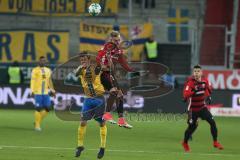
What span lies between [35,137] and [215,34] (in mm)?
15084

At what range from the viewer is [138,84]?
3147 centimetres

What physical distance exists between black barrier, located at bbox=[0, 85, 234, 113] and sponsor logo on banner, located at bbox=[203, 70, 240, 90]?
53.1 inches

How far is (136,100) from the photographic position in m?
31.5

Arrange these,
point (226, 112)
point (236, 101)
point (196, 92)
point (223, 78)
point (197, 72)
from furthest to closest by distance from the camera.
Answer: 1. point (223, 78)
2. point (226, 112)
3. point (236, 101)
4. point (196, 92)
5. point (197, 72)

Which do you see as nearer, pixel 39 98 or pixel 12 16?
pixel 39 98

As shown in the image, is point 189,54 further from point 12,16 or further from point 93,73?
point 93,73

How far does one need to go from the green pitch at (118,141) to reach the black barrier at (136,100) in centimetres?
220

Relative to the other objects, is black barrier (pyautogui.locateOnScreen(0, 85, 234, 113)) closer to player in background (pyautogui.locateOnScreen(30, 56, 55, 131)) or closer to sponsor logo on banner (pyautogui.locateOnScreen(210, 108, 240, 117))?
sponsor logo on banner (pyautogui.locateOnScreen(210, 108, 240, 117))

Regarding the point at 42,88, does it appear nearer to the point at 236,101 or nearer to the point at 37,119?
the point at 37,119

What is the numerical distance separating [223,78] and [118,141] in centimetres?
1298

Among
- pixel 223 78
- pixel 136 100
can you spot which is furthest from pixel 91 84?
pixel 223 78

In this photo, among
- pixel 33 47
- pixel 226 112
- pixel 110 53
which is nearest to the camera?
pixel 110 53

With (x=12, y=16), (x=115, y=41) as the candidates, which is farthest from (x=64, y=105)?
(x=115, y=41)

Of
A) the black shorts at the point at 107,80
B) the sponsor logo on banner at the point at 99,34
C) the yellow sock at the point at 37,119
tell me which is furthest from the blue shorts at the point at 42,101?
the sponsor logo on banner at the point at 99,34
